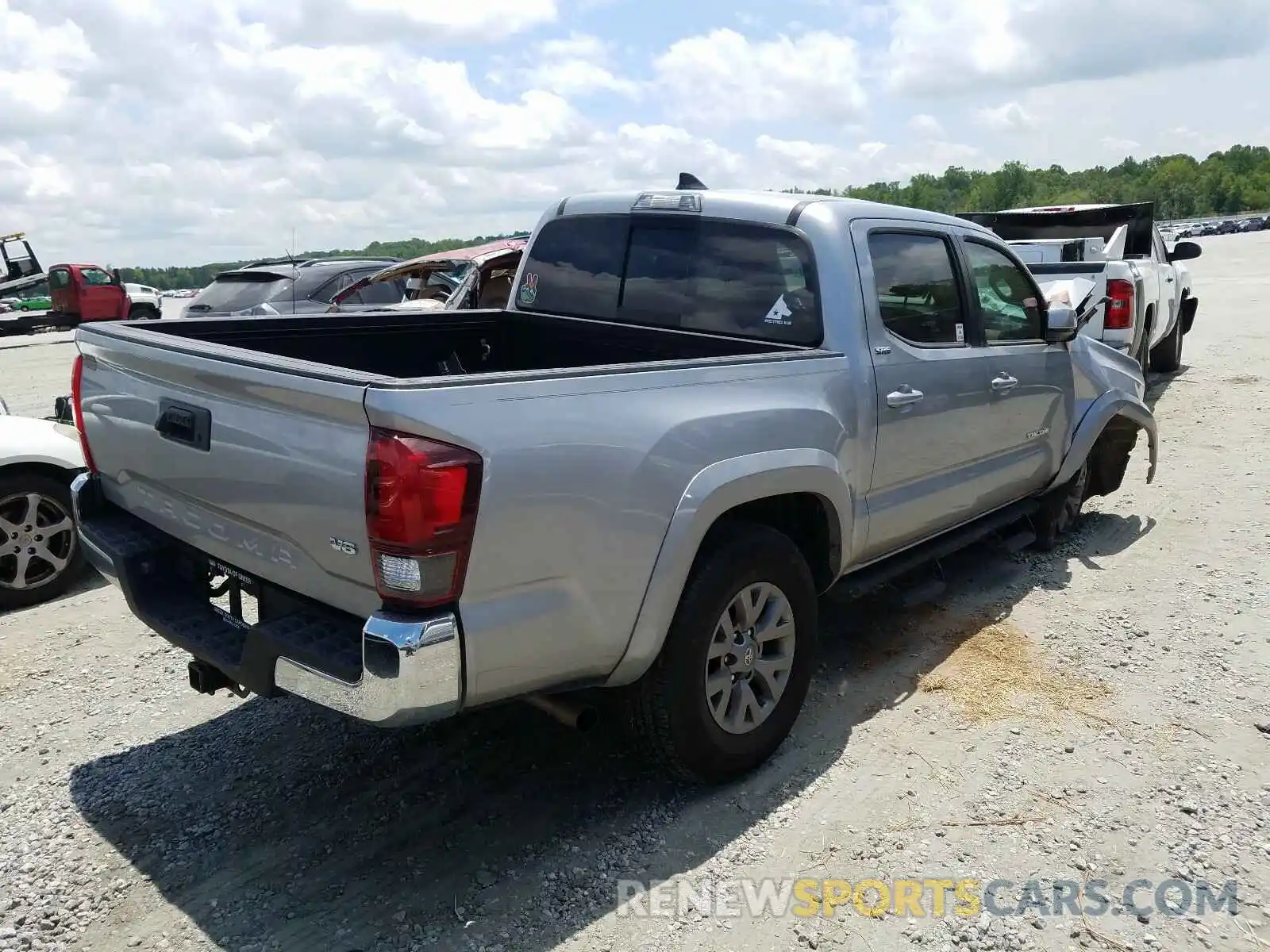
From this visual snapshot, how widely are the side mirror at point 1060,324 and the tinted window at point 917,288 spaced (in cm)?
83

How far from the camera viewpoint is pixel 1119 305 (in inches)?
353

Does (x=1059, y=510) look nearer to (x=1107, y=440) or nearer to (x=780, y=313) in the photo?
(x=1107, y=440)

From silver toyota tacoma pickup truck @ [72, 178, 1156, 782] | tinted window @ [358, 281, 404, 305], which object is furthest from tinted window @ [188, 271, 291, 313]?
silver toyota tacoma pickup truck @ [72, 178, 1156, 782]

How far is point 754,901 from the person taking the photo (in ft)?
9.66

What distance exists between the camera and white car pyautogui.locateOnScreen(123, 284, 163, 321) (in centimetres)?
2617

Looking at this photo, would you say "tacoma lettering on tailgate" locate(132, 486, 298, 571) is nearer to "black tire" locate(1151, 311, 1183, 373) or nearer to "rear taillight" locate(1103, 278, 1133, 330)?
"rear taillight" locate(1103, 278, 1133, 330)

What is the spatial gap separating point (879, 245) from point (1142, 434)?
6.11 metres

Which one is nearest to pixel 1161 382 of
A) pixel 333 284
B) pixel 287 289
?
pixel 333 284

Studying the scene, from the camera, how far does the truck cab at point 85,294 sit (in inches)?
961

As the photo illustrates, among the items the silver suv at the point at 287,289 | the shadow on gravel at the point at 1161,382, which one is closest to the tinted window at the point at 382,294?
the silver suv at the point at 287,289

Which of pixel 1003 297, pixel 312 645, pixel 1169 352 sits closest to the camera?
pixel 312 645

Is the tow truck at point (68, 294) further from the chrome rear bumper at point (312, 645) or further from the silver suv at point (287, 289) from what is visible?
the chrome rear bumper at point (312, 645)

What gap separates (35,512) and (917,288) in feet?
15.0

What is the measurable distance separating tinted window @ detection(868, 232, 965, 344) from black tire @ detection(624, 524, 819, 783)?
1174mm
